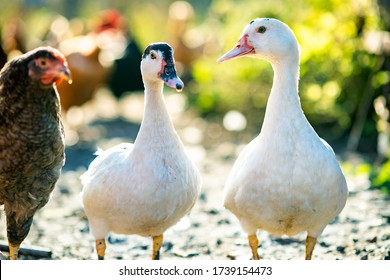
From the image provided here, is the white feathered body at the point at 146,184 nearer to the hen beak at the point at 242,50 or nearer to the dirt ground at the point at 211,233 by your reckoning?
the hen beak at the point at 242,50

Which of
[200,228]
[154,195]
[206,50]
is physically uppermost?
[206,50]

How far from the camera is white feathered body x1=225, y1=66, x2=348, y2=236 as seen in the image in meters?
3.95

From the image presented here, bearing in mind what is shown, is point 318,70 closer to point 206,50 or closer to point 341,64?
point 341,64

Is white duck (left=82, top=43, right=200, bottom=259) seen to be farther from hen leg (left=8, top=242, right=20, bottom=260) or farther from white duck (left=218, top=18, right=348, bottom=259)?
hen leg (left=8, top=242, right=20, bottom=260)

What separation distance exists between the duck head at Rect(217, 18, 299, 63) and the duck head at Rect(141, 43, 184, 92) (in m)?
0.29

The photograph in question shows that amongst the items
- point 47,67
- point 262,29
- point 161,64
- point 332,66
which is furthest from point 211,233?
point 332,66

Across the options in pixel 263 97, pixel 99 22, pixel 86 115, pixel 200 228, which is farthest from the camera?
pixel 99 22

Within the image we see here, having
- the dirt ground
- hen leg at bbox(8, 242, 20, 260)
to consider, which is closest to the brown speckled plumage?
hen leg at bbox(8, 242, 20, 260)

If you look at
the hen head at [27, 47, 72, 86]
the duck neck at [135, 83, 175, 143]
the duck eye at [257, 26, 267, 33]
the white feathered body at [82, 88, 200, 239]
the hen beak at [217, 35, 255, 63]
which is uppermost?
Answer: the duck eye at [257, 26, 267, 33]

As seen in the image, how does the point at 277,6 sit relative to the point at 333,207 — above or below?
above

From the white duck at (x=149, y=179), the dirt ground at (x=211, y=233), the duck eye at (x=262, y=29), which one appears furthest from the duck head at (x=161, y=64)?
the dirt ground at (x=211, y=233)

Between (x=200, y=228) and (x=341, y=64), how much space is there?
3.60 meters

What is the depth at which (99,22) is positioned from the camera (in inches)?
461

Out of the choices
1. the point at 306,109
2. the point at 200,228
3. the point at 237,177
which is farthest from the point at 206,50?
the point at 237,177
